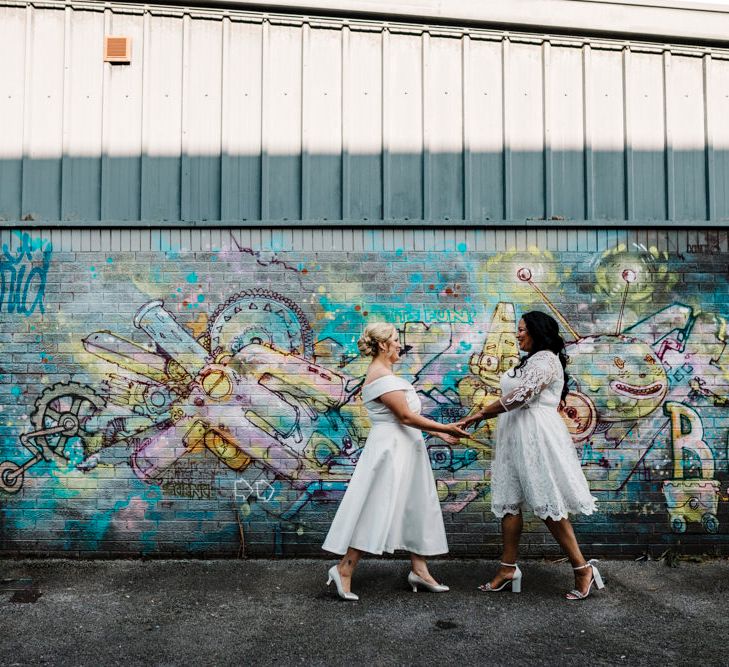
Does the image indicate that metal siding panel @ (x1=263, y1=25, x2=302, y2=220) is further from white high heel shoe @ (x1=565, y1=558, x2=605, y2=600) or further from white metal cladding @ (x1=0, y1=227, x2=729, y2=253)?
white high heel shoe @ (x1=565, y1=558, x2=605, y2=600)

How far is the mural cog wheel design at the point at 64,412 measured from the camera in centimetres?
528

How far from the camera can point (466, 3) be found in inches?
219

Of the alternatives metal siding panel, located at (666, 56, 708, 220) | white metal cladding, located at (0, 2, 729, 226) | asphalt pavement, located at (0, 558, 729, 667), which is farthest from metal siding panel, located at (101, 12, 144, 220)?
metal siding panel, located at (666, 56, 708, 220)

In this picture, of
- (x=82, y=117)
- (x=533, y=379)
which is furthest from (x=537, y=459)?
(x=82, y=117)

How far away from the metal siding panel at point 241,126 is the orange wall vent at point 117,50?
2.36ft

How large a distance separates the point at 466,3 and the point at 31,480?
473cm

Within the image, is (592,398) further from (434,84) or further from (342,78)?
(342,78)

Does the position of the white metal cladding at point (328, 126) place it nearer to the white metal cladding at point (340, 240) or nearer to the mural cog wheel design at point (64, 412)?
the white metal cladding at point (340, 240)

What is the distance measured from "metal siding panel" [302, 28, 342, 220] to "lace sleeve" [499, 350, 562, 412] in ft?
6.38

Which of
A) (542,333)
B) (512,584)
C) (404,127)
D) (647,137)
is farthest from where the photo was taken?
(647,137)

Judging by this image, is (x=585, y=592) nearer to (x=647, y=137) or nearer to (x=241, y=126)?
(x=647, y=137)

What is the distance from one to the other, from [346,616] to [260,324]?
2162 millimetres

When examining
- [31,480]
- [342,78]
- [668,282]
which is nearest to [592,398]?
→ [668,282]

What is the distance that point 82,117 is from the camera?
18.0 ft
